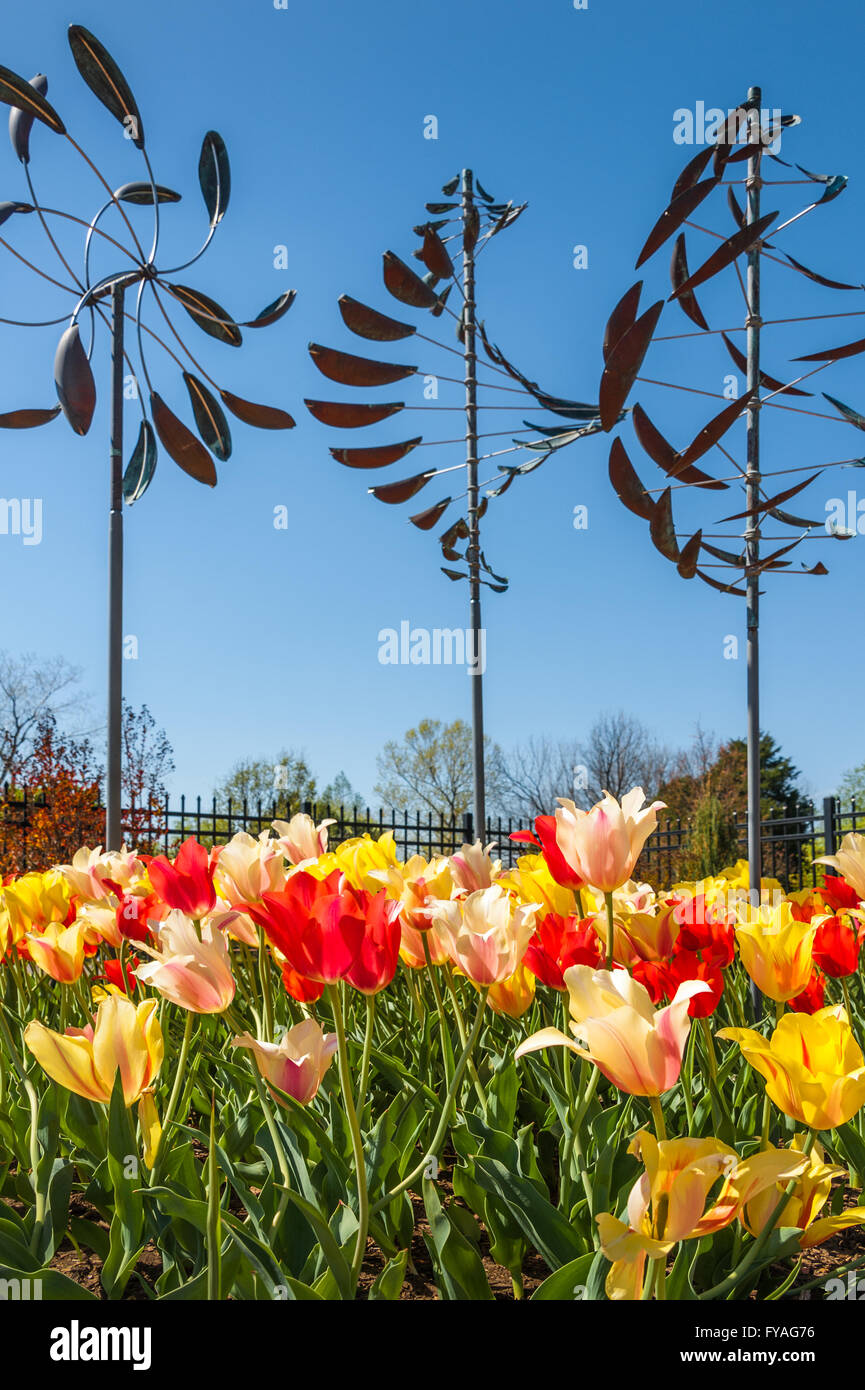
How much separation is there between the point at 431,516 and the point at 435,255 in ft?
4.63

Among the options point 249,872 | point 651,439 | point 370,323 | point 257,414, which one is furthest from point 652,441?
point 370,323

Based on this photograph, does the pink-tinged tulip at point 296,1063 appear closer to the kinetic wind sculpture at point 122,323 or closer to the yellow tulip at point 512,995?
the yellow tulip at point 512,995

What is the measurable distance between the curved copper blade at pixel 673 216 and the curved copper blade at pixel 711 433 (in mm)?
Result: 303

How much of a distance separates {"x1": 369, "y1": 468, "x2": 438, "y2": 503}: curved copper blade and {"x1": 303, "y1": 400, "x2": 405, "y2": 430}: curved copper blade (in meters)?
0.77

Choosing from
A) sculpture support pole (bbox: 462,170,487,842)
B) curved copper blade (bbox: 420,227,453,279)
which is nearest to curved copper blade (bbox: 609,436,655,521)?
sculpture support pole (bbox: 462,170,487,842)

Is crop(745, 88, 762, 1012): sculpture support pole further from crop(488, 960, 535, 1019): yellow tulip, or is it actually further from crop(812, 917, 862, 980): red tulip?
crop(488, 960, 535, 1019): yellow tulip

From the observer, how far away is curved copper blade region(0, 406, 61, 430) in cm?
377

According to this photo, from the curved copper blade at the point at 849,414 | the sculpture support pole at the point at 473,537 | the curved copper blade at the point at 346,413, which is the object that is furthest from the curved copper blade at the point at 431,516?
the curved copper blade at the point at 849,414

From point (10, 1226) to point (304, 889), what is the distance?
0.51 m

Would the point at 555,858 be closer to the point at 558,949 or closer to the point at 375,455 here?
the point at 558,949

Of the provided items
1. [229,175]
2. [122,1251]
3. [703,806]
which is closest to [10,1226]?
[122,1251]

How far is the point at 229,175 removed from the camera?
12.4 feet

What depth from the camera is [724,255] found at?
1.46 m

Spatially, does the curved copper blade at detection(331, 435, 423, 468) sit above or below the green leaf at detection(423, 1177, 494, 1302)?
above
